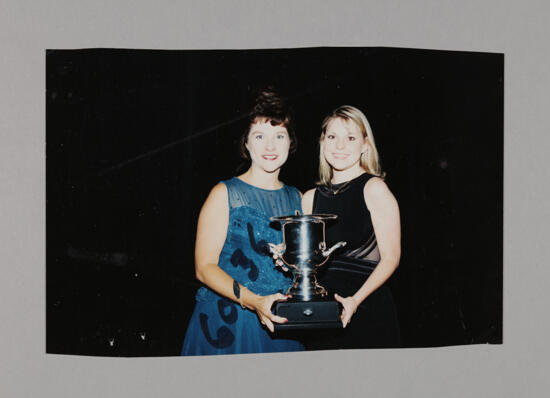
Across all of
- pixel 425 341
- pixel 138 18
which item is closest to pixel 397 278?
pixel 425 341

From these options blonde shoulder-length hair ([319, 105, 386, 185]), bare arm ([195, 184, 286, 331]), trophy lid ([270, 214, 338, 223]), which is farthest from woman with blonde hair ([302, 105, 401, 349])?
bare arm ([195, 184, 286, 331])

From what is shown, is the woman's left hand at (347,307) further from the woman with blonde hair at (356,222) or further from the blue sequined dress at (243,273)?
the blue sequined dress at (243,273)

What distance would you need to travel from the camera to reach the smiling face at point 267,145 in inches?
70.5

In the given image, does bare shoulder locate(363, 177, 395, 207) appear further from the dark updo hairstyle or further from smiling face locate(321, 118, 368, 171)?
the dark updo hairstyle

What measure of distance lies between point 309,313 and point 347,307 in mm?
195

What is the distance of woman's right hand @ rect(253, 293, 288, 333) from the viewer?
5.50ft

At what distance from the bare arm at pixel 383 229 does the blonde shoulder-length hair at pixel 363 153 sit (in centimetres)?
5

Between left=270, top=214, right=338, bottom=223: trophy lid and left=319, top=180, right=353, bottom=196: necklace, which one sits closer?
left=270, top=214, right=338, bottom=223: trophy lid

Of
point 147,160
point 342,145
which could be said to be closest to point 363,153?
point 342,145

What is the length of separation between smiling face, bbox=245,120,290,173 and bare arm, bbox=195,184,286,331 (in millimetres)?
163

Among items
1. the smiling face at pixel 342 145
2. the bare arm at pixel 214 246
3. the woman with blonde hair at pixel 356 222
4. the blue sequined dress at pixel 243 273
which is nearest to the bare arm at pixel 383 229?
the woman with blonde hair at pixel 356 222

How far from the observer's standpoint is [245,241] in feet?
5.83

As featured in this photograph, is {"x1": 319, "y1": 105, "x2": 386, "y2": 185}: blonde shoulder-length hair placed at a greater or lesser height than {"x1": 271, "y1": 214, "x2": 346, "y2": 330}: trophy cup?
greater

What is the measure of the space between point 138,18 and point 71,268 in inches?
37.1
